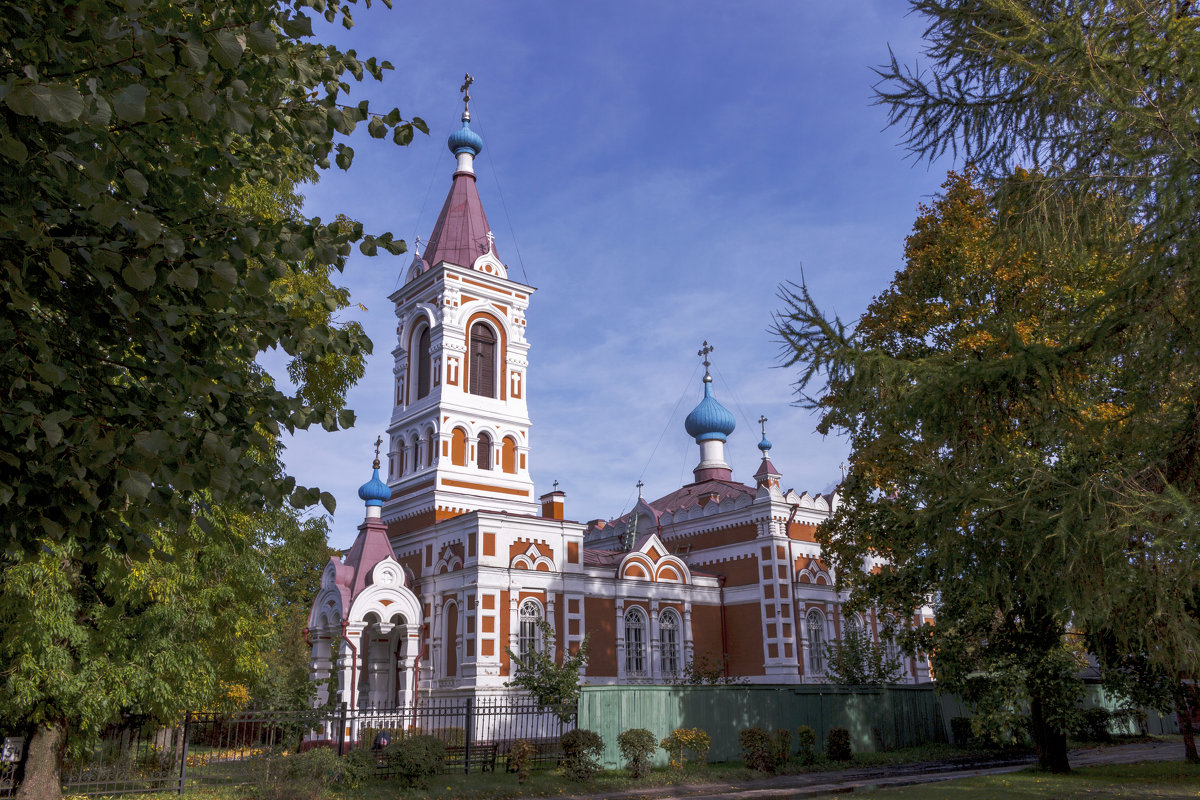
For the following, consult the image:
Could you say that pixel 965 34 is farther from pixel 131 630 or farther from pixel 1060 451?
pixel 131 630

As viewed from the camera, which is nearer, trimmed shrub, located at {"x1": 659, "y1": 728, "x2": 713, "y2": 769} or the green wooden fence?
trimmed shrub, located at {"x1": 659, "y1": 728, "x2": 713, "y2": 769}

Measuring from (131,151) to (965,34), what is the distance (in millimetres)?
8204

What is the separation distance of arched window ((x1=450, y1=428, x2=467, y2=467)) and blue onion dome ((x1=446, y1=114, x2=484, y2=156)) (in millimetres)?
12610

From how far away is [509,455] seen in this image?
3164cm

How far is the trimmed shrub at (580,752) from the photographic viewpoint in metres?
15.6

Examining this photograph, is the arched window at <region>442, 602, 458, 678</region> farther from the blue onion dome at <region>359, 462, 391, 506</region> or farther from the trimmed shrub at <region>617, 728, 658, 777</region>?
the trimmed shrub at <region>617, 728, 658, 777</region>

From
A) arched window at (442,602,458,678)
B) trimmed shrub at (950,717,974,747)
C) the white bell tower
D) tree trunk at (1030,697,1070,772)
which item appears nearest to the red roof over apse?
the white bell tower

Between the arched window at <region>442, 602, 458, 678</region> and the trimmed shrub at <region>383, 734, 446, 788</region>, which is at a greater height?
the arched window at <region>442, 602, 458, 678</region>

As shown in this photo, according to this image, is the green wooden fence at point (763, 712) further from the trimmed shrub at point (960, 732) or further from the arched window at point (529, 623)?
the arched window at point (529, 623)

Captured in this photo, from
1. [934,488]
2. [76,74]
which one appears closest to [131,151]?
[76,74]

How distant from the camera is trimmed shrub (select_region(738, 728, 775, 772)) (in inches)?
695

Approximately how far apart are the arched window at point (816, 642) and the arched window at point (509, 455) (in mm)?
12003

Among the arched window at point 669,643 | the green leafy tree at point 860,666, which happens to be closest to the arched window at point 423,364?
the arched window at point 669,643

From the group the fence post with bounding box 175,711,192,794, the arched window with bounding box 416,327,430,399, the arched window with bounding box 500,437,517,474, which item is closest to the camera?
the fence post with bounding box 175,711,192,794
